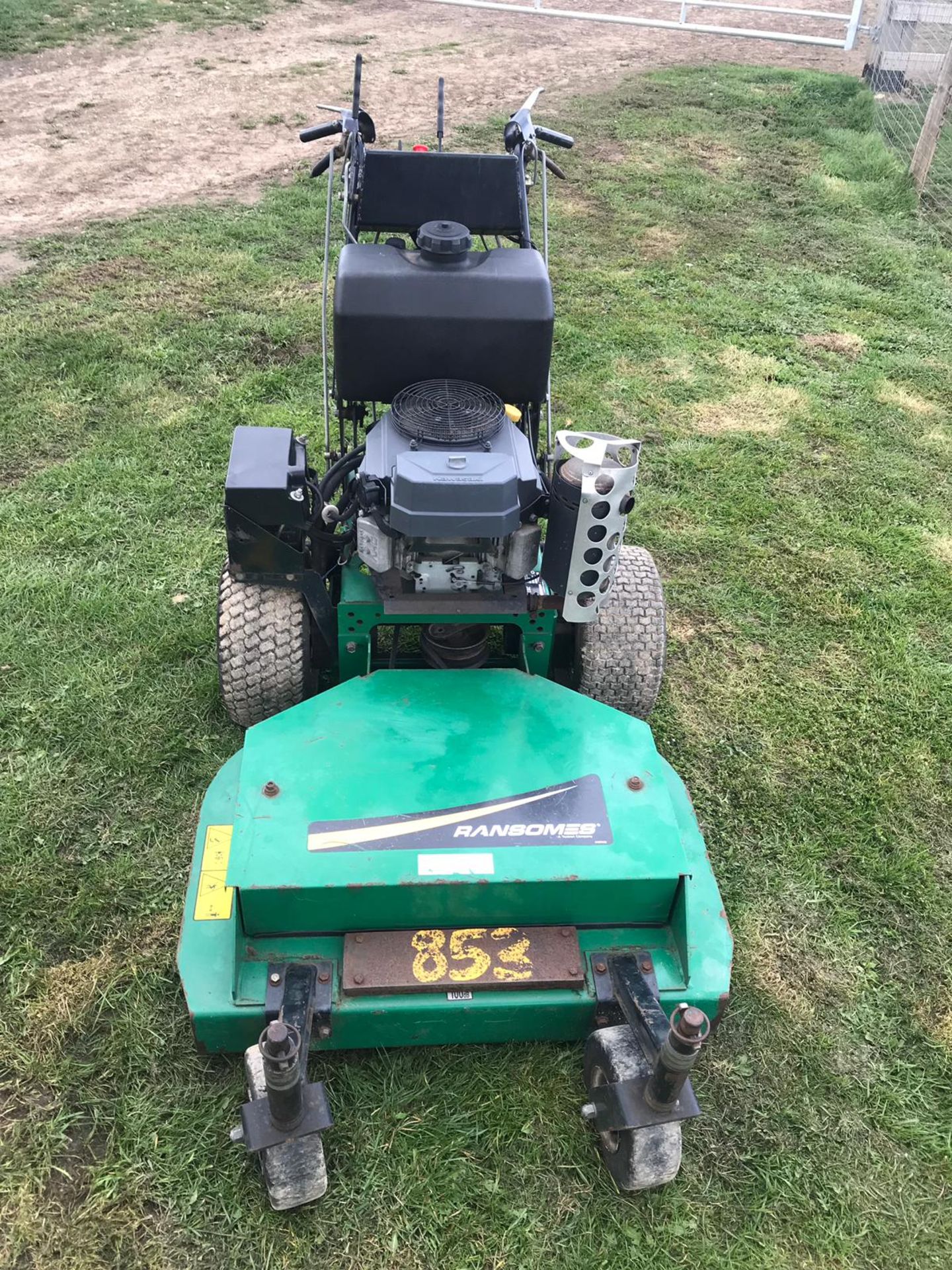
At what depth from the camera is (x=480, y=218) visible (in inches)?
143

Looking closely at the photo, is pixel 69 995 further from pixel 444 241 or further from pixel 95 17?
pixel 95 17

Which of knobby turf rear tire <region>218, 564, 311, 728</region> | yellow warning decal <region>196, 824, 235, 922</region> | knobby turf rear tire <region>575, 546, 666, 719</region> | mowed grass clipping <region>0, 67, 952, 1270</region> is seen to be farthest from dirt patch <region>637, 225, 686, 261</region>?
yellow warning decal <region>196, 824, 235, 922</region>

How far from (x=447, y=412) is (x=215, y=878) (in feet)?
4.93

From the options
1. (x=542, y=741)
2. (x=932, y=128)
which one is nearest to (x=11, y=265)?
(x=542, y=741)

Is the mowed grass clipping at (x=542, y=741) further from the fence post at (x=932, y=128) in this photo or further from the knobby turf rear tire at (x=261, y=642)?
the fence post at (x=932, y=128)

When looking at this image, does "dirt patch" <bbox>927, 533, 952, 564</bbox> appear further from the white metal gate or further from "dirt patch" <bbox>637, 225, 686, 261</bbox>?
the white metal gate

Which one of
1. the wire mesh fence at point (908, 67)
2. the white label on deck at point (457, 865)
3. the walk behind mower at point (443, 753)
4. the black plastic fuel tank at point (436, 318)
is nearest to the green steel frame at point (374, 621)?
the walk behind mower at point (443, 753)

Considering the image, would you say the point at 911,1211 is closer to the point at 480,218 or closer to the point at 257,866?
the point at 257,866

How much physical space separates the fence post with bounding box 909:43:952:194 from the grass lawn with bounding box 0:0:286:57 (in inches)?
330

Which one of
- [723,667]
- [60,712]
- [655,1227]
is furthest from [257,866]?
[723,667]

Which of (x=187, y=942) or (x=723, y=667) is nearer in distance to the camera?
(x=187, y=942)

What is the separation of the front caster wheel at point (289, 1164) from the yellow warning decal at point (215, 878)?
46 cm

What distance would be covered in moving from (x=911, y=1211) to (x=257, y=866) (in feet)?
6.05

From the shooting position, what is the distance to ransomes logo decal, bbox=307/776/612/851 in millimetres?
2621
